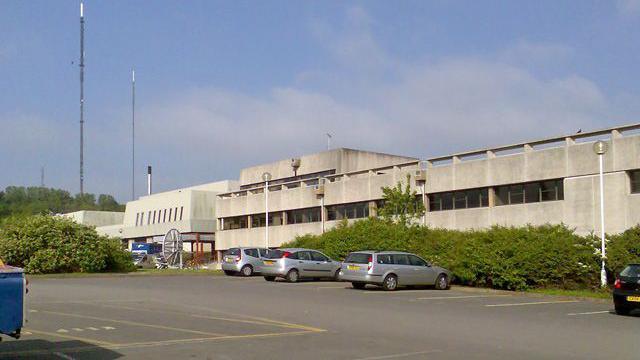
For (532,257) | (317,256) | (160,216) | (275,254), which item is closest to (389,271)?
(532,257)

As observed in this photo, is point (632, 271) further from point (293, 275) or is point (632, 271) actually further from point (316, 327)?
point (293, 275)

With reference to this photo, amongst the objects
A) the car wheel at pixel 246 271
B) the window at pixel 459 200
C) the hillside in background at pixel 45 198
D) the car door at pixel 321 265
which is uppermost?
the hillside in background at pixel 45 198

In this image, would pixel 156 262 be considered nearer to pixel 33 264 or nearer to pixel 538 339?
pixel 33 264

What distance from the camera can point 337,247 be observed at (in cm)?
3734

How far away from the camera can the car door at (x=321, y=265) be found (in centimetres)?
3275

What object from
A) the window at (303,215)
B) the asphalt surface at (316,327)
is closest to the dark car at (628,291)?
the asphalt surface at (316,327)

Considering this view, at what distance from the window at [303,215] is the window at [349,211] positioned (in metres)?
1.76

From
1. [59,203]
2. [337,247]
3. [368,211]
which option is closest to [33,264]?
[337,247]

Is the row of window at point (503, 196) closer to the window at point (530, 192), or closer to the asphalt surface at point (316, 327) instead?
→ the window at point (530, 192)

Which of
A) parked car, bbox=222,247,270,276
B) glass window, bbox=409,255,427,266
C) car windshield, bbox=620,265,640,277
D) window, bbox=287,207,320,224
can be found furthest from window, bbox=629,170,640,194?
window, bbox=287,207,320,224

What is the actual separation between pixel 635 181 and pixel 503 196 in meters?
7.89

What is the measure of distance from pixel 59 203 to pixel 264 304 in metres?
126

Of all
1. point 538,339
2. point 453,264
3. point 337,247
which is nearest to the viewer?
point 538,339

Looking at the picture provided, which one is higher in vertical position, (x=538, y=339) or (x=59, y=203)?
(x=59, y=203)
